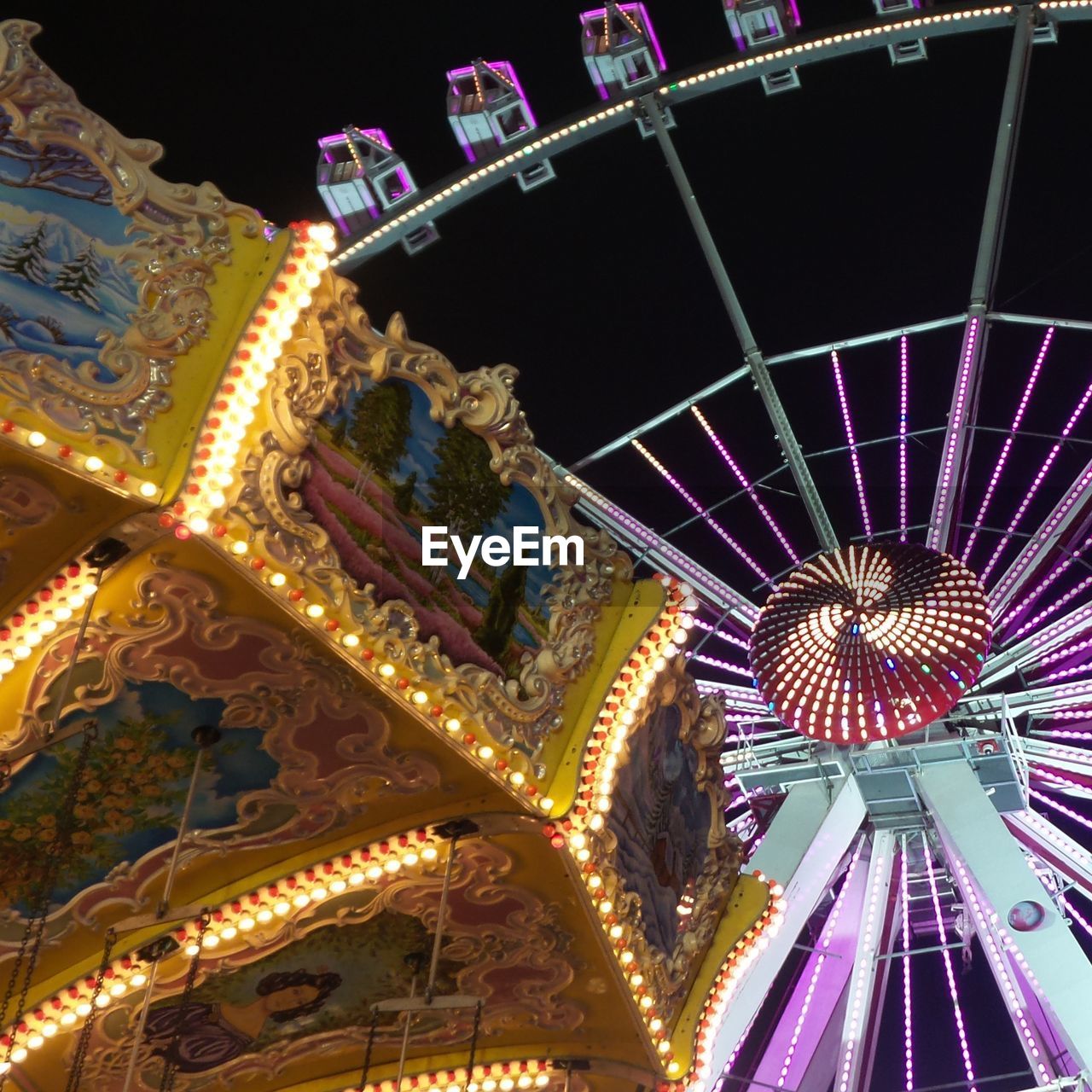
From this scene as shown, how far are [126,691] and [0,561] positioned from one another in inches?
34.1

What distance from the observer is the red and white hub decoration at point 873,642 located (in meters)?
11.2

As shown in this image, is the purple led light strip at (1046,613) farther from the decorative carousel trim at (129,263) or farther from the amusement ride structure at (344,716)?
the decorative carousel trim at (129,263)

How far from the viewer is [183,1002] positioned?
286 inches

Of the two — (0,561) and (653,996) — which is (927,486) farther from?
(0,561)

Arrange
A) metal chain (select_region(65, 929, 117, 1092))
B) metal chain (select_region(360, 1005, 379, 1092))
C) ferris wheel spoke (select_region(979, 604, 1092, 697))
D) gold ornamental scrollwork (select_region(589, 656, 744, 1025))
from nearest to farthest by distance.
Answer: metal chain (select_region(65, 929, 117, 1092))
metal chain (select_region(360, 1005, 379, 1092))
gold ornamental scrollwork (select_region(589, 656, 744, 1025))
ferris wheel spoke (select_region(979, 604, 1092, 697))

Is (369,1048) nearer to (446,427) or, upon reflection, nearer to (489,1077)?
(489,1077)

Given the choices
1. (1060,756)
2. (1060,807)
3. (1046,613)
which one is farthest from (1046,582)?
(1060,807)

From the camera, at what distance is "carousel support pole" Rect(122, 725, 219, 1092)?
6359 millimetres

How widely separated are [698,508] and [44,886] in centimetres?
785

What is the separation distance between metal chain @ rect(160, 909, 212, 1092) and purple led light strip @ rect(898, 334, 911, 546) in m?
7.50

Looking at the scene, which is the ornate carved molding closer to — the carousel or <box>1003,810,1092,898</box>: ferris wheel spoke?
the carousel

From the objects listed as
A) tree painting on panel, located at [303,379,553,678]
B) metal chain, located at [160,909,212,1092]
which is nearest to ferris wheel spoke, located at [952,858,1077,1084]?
tree painting on panel, located at [303,379,553,678]

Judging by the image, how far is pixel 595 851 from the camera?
6891mm

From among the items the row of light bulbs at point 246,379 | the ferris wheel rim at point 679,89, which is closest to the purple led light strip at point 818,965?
the ferris wheel rim at point 679,89
